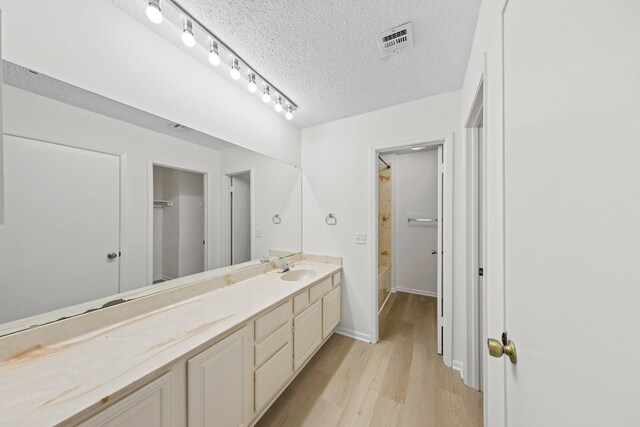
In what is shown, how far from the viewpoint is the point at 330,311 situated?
215 cm

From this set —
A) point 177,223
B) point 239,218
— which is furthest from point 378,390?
point 177,223

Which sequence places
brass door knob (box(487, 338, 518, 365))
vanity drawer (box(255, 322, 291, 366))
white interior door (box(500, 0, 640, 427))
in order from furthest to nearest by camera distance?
vanity drawer (box(255, 322, 291, 366)), brass door knob (box(487, 338, 518, 365)), white interior door (box(500, 0, 640, 427))

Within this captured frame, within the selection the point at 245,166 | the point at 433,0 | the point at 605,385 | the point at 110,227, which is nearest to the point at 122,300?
the point at 110,227

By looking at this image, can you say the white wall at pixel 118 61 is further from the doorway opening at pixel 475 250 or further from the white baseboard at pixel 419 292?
the white baseboard at pixel 419 292

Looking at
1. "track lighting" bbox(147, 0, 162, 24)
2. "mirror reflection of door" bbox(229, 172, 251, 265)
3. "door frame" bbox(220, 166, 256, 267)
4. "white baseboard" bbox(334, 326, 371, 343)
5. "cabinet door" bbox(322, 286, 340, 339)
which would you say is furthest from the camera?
"white baseboard" bbox(334, 326, 371, 343)

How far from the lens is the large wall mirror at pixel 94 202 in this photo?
90 centimetres

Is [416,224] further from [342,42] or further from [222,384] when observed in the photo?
[222,384]

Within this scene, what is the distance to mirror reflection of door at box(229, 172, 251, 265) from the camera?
6.34 ft

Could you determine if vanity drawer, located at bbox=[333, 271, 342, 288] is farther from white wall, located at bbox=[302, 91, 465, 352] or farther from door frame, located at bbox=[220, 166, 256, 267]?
door frame, located at bbox=[220, 166, 256, 267]

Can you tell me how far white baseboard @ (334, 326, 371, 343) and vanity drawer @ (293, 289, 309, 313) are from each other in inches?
34.0

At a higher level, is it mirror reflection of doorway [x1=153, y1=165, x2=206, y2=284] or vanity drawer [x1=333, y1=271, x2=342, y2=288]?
mirror reflection of doorway [x1=153, y1=165, x2=206, y2=284]

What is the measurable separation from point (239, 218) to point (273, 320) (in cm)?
99

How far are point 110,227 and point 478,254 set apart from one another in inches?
90.9

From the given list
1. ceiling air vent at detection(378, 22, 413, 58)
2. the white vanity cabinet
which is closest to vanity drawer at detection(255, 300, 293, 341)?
the white vanity cabinet
